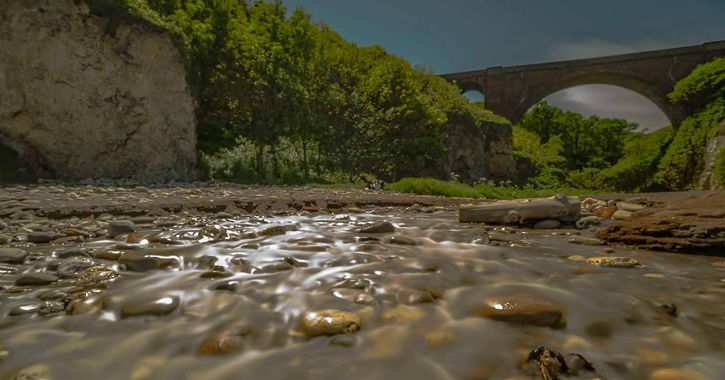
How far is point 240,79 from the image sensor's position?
12.4 metres

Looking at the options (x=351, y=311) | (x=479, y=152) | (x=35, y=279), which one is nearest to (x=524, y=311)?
(x=351, y=311)

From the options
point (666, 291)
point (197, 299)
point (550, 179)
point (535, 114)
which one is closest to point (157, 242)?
point (197, 299)

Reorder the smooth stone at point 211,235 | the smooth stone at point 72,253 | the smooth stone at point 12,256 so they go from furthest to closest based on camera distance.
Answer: the smooth stone at point 211,235 → the smooth stone at point 72,253 → the smooth stone at point 12,256

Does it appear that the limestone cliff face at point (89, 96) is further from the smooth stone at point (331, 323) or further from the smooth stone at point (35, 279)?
the smooth stone at point (331, 323)

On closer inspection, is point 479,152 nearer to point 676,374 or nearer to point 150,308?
point 676,374

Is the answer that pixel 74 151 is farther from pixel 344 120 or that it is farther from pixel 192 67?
pixel 344 120

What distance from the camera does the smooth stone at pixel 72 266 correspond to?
211cm

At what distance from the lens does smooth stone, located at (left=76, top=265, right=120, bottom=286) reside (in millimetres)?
1993

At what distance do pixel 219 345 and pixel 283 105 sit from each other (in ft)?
40.2

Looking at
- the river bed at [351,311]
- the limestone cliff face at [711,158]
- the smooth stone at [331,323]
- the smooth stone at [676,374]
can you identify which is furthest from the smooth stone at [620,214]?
the limestone cliff face at [711,158]

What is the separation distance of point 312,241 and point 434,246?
3.72ft

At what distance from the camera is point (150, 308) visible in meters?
1.68

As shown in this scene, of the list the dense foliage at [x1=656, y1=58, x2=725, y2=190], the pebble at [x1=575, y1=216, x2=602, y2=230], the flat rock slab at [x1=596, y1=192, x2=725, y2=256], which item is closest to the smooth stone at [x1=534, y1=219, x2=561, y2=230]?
the pebble at [x1=575, y1=216, x2=602, y2=230]

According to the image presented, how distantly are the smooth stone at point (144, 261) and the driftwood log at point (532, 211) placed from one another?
3.82 m
